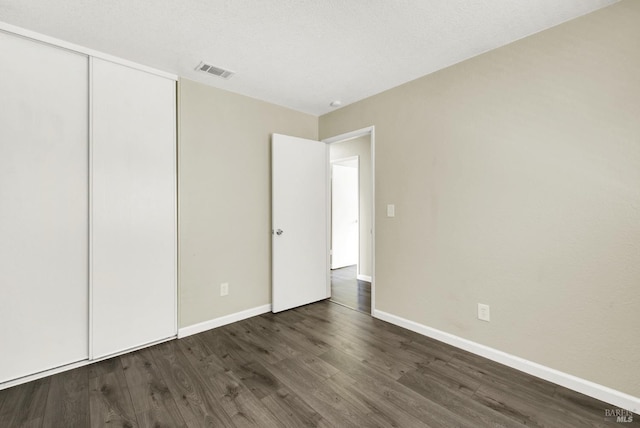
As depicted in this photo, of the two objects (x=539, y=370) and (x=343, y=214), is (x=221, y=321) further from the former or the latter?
(x=343, y=214)

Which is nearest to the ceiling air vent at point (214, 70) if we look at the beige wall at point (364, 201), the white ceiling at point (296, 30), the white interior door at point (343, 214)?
the white ceiling at point (296, 30)

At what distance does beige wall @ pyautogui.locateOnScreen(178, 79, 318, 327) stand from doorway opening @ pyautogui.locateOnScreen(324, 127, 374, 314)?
1.06m

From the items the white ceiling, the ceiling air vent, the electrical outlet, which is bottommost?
the electrical outlet

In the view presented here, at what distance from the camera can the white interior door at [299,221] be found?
3.28m

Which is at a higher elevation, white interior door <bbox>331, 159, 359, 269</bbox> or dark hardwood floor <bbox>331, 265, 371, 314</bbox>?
white interior door <bbox>331, 159, 359, 269</bbox>

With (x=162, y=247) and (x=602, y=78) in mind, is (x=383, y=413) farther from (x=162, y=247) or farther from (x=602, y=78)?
(x=602, y=78)

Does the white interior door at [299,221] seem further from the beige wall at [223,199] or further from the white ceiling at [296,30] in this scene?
the white ceiling at [296,30]

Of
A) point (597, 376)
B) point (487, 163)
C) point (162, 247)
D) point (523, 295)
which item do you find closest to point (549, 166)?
point (487, 163)

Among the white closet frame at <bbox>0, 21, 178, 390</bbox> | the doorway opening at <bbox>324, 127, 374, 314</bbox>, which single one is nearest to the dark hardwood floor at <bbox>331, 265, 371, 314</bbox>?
the doorway opening at <bbox>324, 127, 374, 314</bbox>

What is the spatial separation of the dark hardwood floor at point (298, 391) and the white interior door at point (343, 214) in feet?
10.3

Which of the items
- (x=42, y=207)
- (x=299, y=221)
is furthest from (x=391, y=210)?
(x=42, y=207)

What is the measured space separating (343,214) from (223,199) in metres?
3.20

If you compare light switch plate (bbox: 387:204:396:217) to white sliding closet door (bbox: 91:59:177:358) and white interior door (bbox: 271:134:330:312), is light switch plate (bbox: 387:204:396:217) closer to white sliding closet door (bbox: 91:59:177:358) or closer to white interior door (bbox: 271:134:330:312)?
white interior door (bbox: 271:134:330:312)

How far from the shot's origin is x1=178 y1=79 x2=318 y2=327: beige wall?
2.73 m
